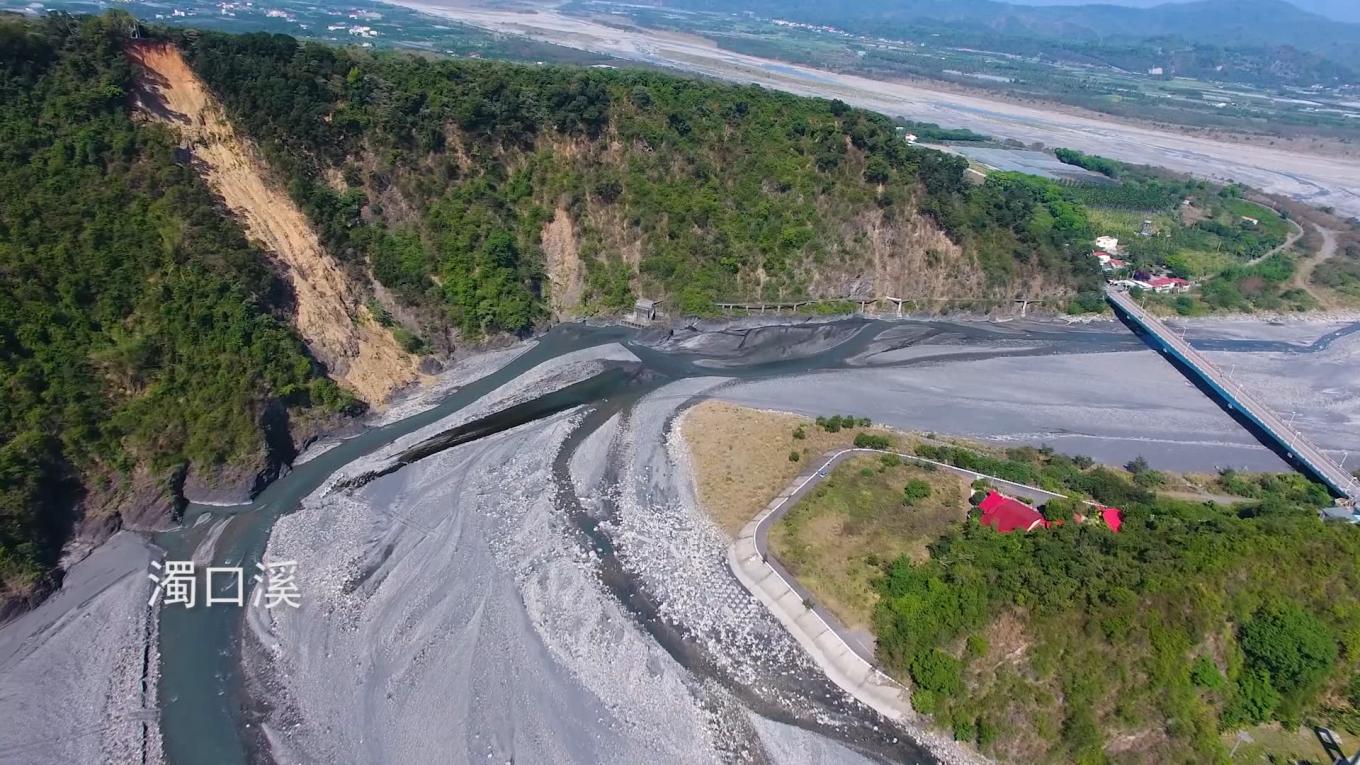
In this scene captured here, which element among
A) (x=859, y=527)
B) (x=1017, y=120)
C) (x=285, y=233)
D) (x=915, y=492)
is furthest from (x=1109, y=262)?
(x=1017, y=120)

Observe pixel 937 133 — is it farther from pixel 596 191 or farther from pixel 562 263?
pixel 562 263

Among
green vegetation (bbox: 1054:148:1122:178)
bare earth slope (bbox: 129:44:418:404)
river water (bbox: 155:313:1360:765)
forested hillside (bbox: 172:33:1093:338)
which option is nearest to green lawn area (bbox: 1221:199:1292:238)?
green vegetation (bbox: 1054:148:1122:178)

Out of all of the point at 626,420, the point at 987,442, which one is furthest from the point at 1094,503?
the point at 626,420

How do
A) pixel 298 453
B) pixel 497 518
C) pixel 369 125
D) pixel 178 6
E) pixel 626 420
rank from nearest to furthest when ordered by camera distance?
pixel 497 518 → pixel 298 453 → pixel 626 420 → pixel 369 125 → pixel 178 6

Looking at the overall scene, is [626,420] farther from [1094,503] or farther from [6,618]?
[6,618]

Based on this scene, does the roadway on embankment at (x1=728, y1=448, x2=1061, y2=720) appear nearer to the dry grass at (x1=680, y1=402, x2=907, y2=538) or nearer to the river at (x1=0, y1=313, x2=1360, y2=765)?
the river at (x1=0, y1=313, x2=1360, y2=765)

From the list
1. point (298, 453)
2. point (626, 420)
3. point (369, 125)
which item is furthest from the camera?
point (369, 125)

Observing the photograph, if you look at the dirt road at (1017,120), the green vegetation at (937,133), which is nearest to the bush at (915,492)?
the green vegetation at (937,133)
